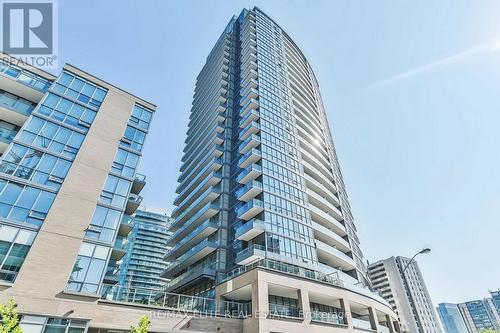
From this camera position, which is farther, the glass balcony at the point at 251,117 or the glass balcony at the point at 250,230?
the glass balcony at the point at 251,117

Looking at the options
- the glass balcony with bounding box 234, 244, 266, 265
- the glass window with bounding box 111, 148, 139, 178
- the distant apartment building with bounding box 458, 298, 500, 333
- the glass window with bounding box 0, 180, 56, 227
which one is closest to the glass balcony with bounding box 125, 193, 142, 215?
the glass window with bounding box 111, 148, 139, 178

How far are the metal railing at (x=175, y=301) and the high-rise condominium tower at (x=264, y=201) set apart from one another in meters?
1.91

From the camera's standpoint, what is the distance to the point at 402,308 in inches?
4102

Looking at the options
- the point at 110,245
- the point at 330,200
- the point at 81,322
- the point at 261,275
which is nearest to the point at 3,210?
the point at 110,245

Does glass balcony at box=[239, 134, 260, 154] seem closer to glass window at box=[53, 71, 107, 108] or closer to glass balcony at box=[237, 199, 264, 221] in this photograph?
glass balcony at box=[237, 199, 264, 221]

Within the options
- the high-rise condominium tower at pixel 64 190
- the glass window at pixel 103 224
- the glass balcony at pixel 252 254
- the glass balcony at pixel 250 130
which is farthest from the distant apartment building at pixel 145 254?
the glass window at pixel 103 224

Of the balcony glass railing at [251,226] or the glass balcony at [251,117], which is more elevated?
the glass balcony at [251,117]

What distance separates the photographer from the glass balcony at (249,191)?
34562 mm

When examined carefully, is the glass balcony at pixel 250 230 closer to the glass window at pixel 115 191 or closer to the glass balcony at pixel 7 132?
the glass window at pixel 115 191

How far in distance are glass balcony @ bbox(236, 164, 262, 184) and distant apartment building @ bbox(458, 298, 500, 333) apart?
8830 inches

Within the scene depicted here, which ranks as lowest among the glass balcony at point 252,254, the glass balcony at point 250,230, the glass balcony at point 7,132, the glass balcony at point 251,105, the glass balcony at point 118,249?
the glass balcony at point 118,249

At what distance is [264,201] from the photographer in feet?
111

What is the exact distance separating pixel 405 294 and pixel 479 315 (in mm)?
136827

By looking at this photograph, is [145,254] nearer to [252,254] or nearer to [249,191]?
[249,191]
